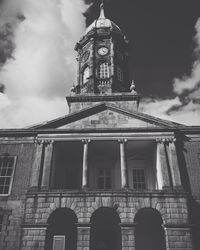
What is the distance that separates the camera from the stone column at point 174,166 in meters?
15.8

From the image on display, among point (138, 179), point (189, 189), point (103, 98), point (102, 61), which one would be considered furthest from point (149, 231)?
point (102, 61)

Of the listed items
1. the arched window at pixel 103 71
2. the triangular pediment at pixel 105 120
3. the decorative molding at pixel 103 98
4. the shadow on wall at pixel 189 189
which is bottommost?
the shadow on wall at pixel 189 189

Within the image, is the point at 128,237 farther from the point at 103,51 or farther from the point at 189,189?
the point at 103,51

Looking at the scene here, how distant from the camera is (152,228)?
17.1 meters

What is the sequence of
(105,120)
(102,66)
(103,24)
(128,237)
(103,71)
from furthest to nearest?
(103,24) → (102,66) → (103,71) → (105,120) → (128,237)

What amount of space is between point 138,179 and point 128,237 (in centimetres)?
556

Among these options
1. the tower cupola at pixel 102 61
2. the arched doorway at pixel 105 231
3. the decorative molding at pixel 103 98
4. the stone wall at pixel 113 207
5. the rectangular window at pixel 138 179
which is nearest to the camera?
the stone wall at pixel 113 207

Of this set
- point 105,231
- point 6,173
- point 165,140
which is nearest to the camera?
point 105,231

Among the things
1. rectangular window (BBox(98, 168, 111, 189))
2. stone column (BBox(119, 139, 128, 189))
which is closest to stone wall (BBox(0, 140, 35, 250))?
rectangular window (BBox(98, 168, 111, 189))

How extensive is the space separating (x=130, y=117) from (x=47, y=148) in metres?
6.29

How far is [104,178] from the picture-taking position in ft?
62.4

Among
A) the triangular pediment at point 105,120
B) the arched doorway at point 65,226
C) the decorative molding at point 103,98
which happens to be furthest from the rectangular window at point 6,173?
the decorative molding at point 103,98

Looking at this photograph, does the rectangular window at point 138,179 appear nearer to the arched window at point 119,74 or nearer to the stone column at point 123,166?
the stone column at point 123,166

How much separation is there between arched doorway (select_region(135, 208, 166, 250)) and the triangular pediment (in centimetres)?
593
